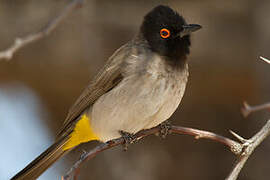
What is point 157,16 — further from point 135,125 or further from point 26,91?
point 26,91

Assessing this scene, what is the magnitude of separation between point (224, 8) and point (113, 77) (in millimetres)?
2084

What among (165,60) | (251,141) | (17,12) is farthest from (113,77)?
(17,12)

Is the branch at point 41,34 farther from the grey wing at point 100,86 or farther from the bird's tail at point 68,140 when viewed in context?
the bird's tail at point 68,140

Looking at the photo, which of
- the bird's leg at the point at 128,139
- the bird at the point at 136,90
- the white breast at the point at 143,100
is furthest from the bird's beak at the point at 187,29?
the bird's leg at the point at 128,139

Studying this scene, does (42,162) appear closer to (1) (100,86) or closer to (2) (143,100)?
(1) (100,86)

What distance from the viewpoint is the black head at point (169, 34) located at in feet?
11.3

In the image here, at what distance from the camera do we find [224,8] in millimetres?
5145

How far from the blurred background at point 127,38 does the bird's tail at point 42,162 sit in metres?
1.25

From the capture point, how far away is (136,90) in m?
3.28

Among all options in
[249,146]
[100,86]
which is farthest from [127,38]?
[249,146]

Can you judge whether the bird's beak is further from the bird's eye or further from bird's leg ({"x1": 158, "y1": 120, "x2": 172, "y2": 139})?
bird's leg ({"x1": 158, "y1": 120, "x2": 172, "y2": 139})

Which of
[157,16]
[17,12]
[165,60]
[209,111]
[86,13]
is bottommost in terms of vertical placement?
[209,111]

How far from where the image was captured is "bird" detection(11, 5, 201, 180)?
3.26 m

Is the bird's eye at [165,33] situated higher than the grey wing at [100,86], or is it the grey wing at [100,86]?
the bird's eye at [165,33]
